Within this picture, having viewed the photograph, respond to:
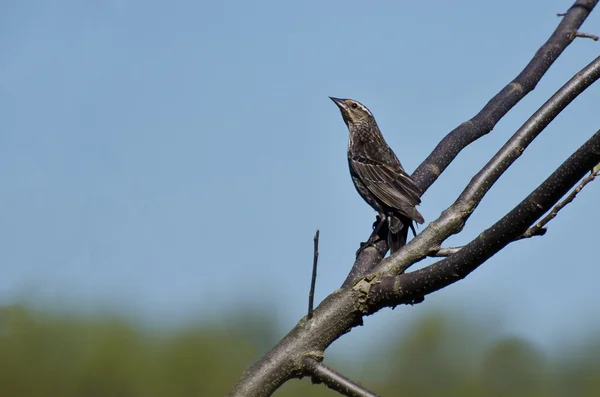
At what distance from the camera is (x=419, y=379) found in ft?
43.4

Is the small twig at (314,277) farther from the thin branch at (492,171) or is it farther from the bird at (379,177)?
the bird at (379,177)

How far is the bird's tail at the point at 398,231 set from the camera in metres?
6.51

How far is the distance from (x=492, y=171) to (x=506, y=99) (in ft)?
5.76

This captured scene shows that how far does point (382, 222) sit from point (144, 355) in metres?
10.7

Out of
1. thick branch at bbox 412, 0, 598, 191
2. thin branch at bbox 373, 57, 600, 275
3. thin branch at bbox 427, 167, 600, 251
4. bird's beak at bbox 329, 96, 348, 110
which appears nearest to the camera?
thin branch at bbox 427, 167, 600, 251

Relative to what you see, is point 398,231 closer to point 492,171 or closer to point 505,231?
point 492,171

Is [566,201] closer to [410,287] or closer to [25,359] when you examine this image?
[410,287]

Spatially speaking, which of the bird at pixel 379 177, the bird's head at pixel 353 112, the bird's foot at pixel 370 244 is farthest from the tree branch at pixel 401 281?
the bird's head at pixel 353 112

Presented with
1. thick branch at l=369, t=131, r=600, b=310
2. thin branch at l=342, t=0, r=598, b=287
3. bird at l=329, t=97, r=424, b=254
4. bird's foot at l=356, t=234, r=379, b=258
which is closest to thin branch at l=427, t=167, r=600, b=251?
thick branch at l=369, t=131, r=600, b=310

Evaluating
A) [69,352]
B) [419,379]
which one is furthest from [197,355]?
[419,379]

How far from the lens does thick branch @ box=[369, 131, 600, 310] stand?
247 centimetres

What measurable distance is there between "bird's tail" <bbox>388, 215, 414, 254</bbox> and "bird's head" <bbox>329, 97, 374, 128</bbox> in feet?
7.91

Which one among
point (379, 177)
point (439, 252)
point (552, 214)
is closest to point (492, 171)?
point (439, 252)

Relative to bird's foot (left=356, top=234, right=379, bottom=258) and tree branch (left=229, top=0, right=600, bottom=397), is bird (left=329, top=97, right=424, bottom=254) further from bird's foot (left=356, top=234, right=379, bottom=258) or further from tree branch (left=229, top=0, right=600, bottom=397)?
tree branch (left=229, top=0, right=600, bottom=397)
